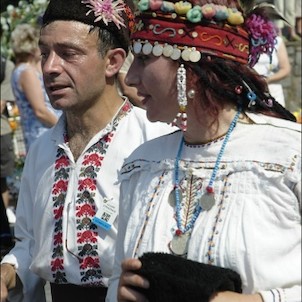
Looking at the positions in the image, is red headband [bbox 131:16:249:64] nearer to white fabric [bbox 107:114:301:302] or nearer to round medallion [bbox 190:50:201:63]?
round medallion [bbox 190:50:201:63]

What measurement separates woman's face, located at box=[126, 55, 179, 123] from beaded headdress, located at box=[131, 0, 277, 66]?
30 millimetres

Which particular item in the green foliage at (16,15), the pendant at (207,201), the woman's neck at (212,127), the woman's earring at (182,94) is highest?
the green foliage at (16,15)

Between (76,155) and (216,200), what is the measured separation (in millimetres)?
1109

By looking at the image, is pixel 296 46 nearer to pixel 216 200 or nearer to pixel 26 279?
pixel 26 279

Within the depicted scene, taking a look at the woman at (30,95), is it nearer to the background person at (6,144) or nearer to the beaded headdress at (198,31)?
the background person at (6,144)

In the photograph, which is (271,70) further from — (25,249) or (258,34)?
(258,34)

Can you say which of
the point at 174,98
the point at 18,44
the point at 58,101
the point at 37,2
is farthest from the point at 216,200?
the point at 37,2

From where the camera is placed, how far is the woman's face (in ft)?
8.81

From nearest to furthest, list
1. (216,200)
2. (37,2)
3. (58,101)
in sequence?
(216,200) < (58,101) < (37,2)

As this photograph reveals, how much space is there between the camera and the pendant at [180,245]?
261 cm

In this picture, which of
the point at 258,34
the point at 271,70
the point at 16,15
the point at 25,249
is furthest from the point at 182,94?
the point at 16,15

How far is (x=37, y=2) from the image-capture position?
11367 millimetres

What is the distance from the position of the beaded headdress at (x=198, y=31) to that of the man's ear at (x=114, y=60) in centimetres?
83

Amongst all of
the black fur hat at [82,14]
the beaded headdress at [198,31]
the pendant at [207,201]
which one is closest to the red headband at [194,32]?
the beaded headdress at [198,31]
